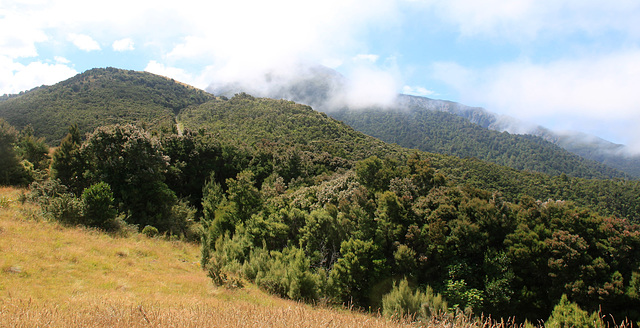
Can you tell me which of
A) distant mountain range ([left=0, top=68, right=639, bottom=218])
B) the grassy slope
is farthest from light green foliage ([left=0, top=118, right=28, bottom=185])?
distant mountain range ([left=0, top=68, right=639, bottom=218])

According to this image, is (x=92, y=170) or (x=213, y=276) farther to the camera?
(x=92, y=170)

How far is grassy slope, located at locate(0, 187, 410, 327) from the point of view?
424 cm

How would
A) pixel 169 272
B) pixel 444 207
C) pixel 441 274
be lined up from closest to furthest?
pixel 169 272 → pixel 441 274 → pixel 444 207

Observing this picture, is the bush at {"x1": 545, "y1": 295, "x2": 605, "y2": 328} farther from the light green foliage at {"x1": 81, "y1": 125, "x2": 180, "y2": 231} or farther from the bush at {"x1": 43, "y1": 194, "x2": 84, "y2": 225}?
the light green foliage at {"x1": 81, "y1": 125, "x2": 180, "y2": 231}

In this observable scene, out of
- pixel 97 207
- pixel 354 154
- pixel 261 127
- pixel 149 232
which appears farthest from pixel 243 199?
pixel 261 127

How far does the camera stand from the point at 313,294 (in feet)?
45.5

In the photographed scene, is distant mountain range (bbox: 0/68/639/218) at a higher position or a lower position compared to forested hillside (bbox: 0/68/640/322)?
higher

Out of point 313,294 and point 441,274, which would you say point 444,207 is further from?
point 313,294

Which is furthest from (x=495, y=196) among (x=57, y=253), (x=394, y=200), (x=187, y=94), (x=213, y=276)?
(x=187, y=94)

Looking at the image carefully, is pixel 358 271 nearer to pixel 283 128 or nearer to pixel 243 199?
pixel 243 199

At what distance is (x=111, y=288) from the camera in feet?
31.0

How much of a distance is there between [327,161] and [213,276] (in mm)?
34385

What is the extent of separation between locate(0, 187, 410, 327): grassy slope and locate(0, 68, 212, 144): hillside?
4489cm

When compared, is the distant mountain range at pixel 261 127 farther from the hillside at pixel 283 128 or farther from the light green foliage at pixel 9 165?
the light green foliage at pixel 9 165
